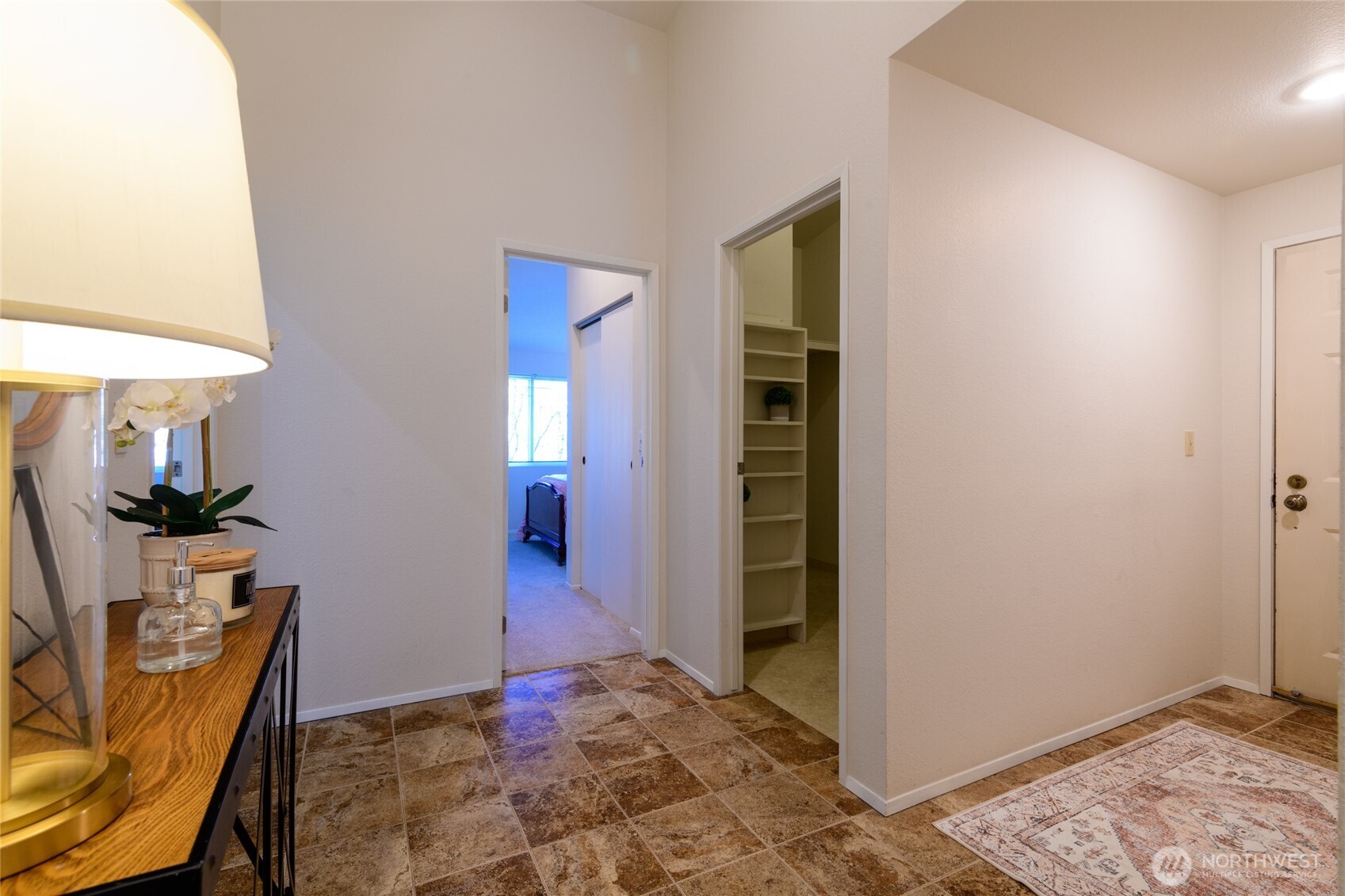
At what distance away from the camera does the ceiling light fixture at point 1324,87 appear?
6.22 feet

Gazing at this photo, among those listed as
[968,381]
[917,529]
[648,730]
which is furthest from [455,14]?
[648,730]

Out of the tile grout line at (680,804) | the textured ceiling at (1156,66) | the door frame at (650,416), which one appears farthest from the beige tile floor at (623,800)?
the textured ceiling at (1156,66)

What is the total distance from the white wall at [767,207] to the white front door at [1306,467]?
2346 millimetres

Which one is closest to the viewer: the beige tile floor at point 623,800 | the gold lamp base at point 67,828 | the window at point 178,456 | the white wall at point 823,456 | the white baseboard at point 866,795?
the gold lamp base at point 67,828

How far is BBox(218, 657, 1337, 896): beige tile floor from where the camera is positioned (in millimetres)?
1572

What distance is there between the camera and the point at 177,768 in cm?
61

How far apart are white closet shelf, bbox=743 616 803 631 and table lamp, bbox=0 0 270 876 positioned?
9.84 feet

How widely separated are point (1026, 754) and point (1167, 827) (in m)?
0.43

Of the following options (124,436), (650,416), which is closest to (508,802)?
(124,436)

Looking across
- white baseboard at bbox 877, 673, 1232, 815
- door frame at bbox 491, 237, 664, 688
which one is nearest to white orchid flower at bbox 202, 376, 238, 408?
door frame at bbox 491, 237, 664, 688

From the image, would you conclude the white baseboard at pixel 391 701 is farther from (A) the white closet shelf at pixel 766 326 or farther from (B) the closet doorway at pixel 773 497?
(A) the white closet shelf at pixel 766 326

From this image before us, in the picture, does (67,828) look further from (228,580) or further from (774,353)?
(774,353)

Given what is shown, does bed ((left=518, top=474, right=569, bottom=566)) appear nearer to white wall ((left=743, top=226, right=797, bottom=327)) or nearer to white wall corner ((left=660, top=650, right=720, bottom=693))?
white wall corner ((left=660, top=650, right=720, bottom=693))

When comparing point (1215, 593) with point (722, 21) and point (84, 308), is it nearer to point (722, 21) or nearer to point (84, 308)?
point (722, 21)
